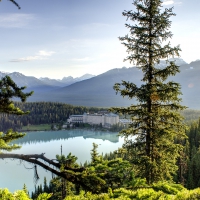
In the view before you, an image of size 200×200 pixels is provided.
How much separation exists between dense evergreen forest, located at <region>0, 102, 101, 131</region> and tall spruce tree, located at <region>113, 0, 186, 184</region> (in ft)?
381

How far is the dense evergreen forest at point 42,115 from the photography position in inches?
4644

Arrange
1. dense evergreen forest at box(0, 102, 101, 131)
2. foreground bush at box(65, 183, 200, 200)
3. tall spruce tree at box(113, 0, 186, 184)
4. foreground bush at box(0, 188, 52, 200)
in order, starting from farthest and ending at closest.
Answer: dense evergreen forest at box(0, 102, 101, 131), tall spruce tree at box(113, 0, 186, 184), foreground bush at box(65, 183, 200, 200), foreground bush at box(0, 188, 52, 200)

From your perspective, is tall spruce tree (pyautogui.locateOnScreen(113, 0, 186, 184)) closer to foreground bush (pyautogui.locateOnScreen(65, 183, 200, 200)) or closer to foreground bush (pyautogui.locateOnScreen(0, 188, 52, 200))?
foreground bush (pyautogui.locateOnScreen(65, 183, 200, 200))

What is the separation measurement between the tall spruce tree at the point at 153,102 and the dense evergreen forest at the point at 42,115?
11622 centimetres

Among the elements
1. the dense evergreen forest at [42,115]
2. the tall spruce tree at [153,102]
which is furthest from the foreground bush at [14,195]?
the dense evergreen forest at [42,115]

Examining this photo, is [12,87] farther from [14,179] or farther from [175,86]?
[14,179]

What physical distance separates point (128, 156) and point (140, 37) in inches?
173

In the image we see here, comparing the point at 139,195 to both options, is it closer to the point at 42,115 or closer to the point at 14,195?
the point at 14,195

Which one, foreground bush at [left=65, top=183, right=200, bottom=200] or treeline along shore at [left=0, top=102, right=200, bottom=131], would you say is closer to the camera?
foreground bush at [left=65, top=183, right=200, bottom=200]

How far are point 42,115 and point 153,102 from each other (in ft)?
408

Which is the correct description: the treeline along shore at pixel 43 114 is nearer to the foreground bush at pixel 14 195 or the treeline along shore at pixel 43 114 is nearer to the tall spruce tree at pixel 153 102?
the tall spruce tree at pixel 153 102

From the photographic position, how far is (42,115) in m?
128

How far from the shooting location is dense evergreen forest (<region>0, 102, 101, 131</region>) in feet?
387

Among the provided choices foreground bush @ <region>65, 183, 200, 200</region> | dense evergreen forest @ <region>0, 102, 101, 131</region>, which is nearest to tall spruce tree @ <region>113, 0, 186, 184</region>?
foreground bush @ <region>65, 183, 200, 200</region>
